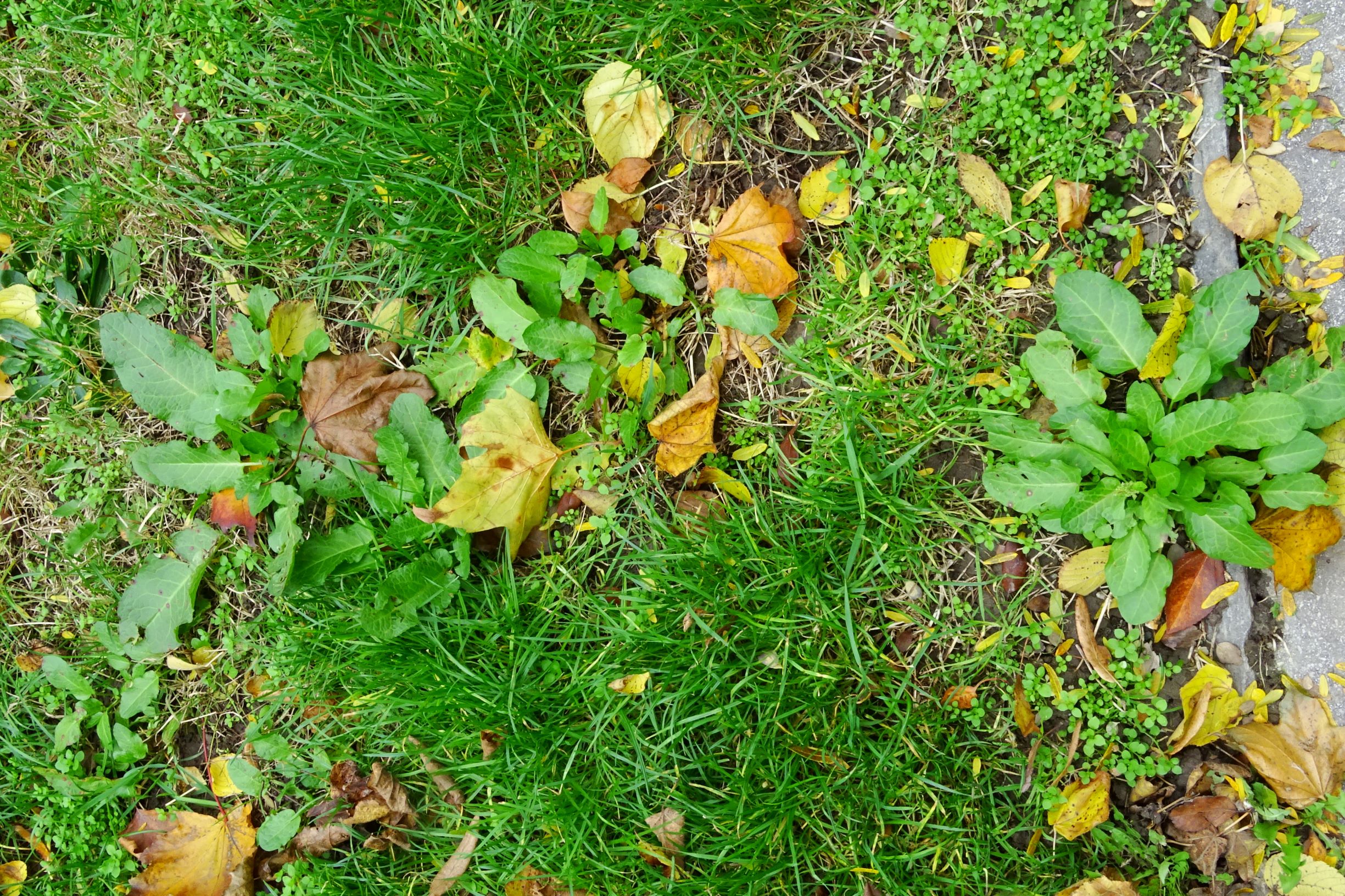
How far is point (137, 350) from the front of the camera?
248 cm

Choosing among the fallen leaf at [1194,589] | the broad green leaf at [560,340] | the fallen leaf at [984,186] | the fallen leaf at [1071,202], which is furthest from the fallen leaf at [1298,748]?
the broad green leaf at [560,340]

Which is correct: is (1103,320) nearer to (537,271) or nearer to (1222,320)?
(1222,320)

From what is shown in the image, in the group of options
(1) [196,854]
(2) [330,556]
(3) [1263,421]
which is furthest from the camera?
(1) [196,854]

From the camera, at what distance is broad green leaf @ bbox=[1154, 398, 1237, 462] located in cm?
189

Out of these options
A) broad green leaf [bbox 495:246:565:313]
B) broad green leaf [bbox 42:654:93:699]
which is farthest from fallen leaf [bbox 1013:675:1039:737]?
broad green leaf [bbox 42:654:93:699]

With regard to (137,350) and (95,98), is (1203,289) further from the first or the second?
(95,98)

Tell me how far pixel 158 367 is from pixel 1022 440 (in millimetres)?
2548

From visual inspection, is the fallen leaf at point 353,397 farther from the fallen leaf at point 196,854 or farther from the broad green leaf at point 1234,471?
the broad green leaf at point 1234,471

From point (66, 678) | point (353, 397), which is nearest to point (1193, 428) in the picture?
point (353, 397)

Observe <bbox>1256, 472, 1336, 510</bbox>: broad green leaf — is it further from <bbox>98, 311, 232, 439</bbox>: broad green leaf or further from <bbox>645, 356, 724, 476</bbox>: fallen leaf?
<bbox>98, 311, 232, 439</bbox>: broad green leaf

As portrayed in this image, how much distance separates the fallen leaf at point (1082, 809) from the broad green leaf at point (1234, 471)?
816mm

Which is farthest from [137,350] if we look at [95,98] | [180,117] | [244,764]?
[244,764]

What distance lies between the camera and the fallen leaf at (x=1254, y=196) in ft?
6.71

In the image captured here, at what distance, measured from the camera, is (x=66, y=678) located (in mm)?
2584
